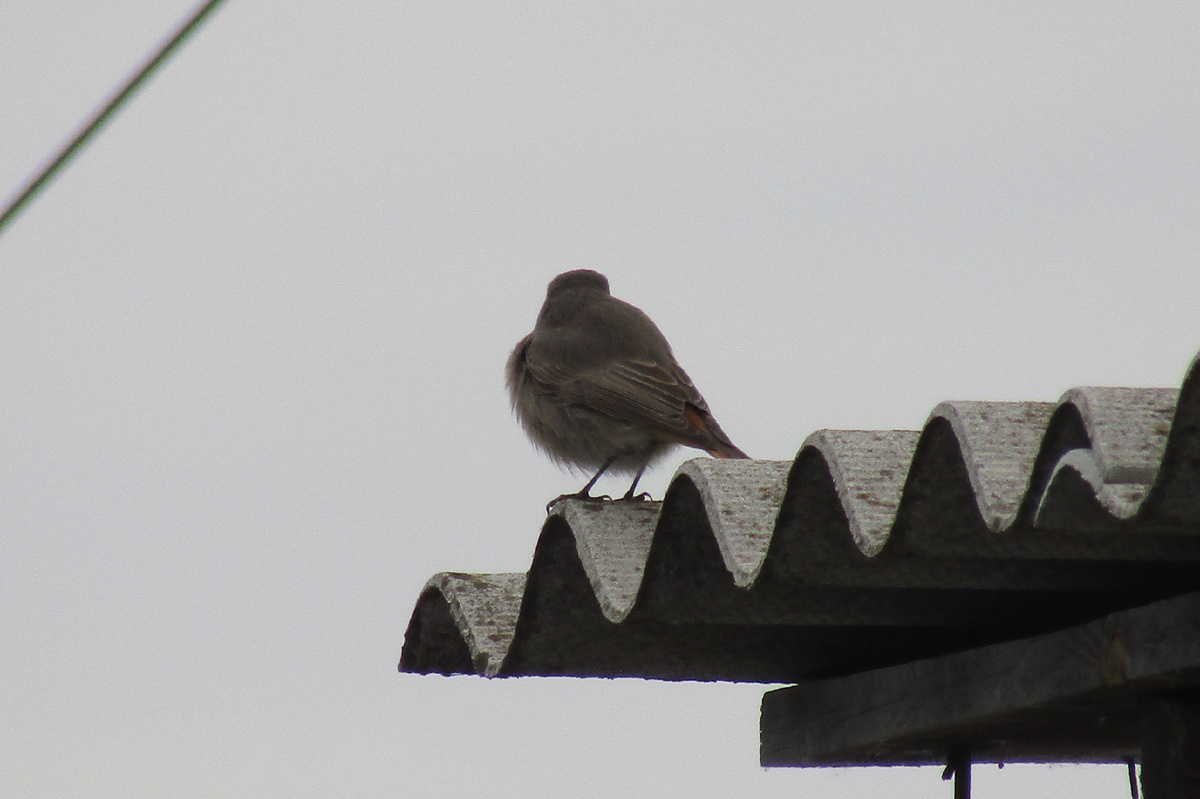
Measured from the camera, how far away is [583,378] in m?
7.21

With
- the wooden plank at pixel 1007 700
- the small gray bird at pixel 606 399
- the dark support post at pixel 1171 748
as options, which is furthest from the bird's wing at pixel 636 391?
the dark support post at pixel 1171 748

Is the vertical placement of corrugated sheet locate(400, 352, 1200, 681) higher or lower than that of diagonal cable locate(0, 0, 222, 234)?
lower

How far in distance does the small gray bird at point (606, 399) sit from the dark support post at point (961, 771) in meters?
3.21

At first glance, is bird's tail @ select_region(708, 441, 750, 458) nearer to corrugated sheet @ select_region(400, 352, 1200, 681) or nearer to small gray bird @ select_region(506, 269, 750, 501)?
small gray bird @ select_region(506, 269, 750, 501)

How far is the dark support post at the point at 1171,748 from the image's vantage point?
102 inches

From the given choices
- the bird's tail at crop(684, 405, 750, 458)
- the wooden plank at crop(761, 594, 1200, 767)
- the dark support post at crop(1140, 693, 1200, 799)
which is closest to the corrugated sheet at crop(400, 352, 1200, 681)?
the wooden plank at crop(761, 594, 1200, 767)

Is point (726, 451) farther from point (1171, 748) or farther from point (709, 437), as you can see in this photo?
point (1171, 748)

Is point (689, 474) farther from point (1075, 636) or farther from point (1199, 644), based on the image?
point (1199, 644)

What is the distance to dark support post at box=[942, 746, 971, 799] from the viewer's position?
345cm

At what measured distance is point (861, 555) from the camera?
273cm

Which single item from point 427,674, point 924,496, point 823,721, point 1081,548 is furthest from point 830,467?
point 427,674

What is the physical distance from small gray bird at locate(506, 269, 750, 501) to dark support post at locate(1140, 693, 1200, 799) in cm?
398

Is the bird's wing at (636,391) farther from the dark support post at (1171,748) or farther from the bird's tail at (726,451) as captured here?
the dark support post at (1171,748)

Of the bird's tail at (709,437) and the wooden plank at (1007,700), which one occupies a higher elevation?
the bird's tail at (709,437)
